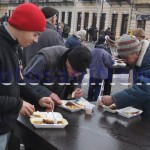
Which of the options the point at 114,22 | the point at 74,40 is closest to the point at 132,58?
the point at 74,40

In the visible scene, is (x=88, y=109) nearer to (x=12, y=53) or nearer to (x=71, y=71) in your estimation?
(x=71, y=71)

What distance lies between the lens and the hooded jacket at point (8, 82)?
217cm

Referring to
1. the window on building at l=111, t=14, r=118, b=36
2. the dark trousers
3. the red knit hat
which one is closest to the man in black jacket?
the red knit hat

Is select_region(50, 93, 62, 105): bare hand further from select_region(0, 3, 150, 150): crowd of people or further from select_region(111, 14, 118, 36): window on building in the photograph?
select_region(111, 14, 118, 36): window on building

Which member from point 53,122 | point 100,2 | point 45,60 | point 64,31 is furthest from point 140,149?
point 100,2

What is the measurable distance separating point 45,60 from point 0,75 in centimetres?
83

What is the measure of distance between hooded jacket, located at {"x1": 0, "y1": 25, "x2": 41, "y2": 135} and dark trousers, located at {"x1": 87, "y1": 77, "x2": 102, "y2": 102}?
16.1ft

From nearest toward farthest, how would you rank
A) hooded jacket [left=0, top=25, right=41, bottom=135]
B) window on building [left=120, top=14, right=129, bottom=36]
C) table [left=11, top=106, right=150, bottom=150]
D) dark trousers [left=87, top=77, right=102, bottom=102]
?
hooded jacket [left=0, top=25, right=41, bottom=135] < table [left=11, top=106, right=150, bottom=150] < dark trousers [left=87, top=77, right=102, bottom=102] < window on building [left=120, top=14, right=129, bottom=36]

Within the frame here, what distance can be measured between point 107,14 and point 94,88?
2809 cm

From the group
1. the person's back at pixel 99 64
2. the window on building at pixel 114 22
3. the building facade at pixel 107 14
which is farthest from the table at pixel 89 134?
the window on building at pixel 114 22

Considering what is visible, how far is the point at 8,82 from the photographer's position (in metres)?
2.24

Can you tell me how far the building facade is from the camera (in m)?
29.9

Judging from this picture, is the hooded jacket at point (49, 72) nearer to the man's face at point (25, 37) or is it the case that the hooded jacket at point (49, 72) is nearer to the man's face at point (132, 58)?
the man's face at point (132, 58)

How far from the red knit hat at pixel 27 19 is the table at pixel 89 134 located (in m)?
0.73
